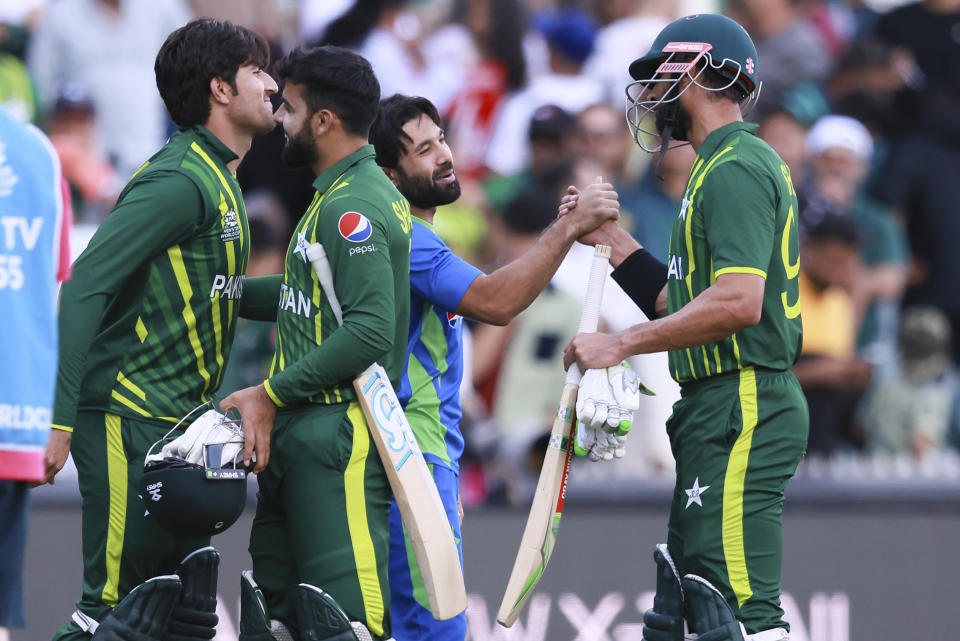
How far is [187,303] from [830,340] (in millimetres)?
5227

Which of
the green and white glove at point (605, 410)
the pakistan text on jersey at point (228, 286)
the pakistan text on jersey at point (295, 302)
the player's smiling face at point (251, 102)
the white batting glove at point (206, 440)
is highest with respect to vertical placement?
the player's smiling face at point (251, 102)

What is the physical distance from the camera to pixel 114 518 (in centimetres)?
488

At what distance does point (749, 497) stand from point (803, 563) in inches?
110

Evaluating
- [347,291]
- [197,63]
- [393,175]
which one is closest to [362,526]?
[347,291]

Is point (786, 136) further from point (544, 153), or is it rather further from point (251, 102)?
point (251, 102)

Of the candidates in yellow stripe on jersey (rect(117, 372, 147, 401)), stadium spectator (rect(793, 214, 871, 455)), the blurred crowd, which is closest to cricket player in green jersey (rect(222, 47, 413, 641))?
yellow stripe on jersey (rect(117, 372, 147, 401))

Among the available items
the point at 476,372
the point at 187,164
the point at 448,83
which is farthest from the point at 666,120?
the point at 448,83

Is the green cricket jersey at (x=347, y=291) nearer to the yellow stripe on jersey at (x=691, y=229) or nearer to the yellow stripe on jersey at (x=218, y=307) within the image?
the yellow stripe on jersey at (x=218, y=307)

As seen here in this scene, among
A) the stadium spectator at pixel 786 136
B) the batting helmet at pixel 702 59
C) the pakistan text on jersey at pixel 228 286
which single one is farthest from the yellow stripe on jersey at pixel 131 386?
the stadium spectator at pixel 786 136

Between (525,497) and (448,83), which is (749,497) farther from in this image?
(448,83)

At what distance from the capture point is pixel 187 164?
195 inches

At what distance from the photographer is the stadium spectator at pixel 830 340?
8.86 metres

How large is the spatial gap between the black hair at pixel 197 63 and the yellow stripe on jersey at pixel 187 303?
540mm

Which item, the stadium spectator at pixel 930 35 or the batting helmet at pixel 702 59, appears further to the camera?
the stadium spectator at pixel 930 35
